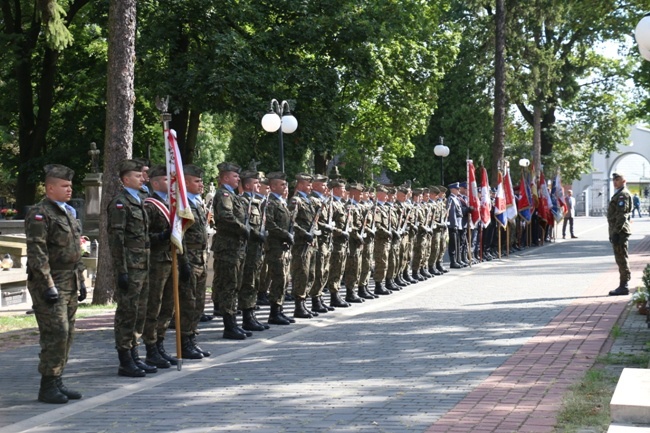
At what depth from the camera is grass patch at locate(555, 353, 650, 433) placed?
292 inches

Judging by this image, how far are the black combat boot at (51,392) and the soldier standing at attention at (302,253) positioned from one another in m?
6.31

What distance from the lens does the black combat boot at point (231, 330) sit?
1268cm

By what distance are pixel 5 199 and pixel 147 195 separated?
61335mm

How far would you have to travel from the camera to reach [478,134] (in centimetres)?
5766

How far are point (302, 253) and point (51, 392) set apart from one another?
21.3ft

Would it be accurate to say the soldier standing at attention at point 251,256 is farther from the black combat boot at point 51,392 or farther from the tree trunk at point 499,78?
the tree trunk at point 499,78

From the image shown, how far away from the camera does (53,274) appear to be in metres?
8.97

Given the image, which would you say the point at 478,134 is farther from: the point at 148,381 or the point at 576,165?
the point at 148,381

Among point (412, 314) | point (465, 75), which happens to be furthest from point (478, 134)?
point (412, 314)

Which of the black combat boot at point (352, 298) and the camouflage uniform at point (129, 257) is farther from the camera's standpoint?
the black combat boot at point (352, 298)

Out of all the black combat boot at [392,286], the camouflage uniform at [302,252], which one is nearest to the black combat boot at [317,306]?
the camouflage uniform at [302,252]

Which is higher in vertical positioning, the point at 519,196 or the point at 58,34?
the point at 58,34

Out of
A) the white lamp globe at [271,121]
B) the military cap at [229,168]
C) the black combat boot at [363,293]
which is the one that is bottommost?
the black combat boot at [363,293]

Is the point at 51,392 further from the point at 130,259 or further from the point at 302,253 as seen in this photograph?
the point at 302,253
